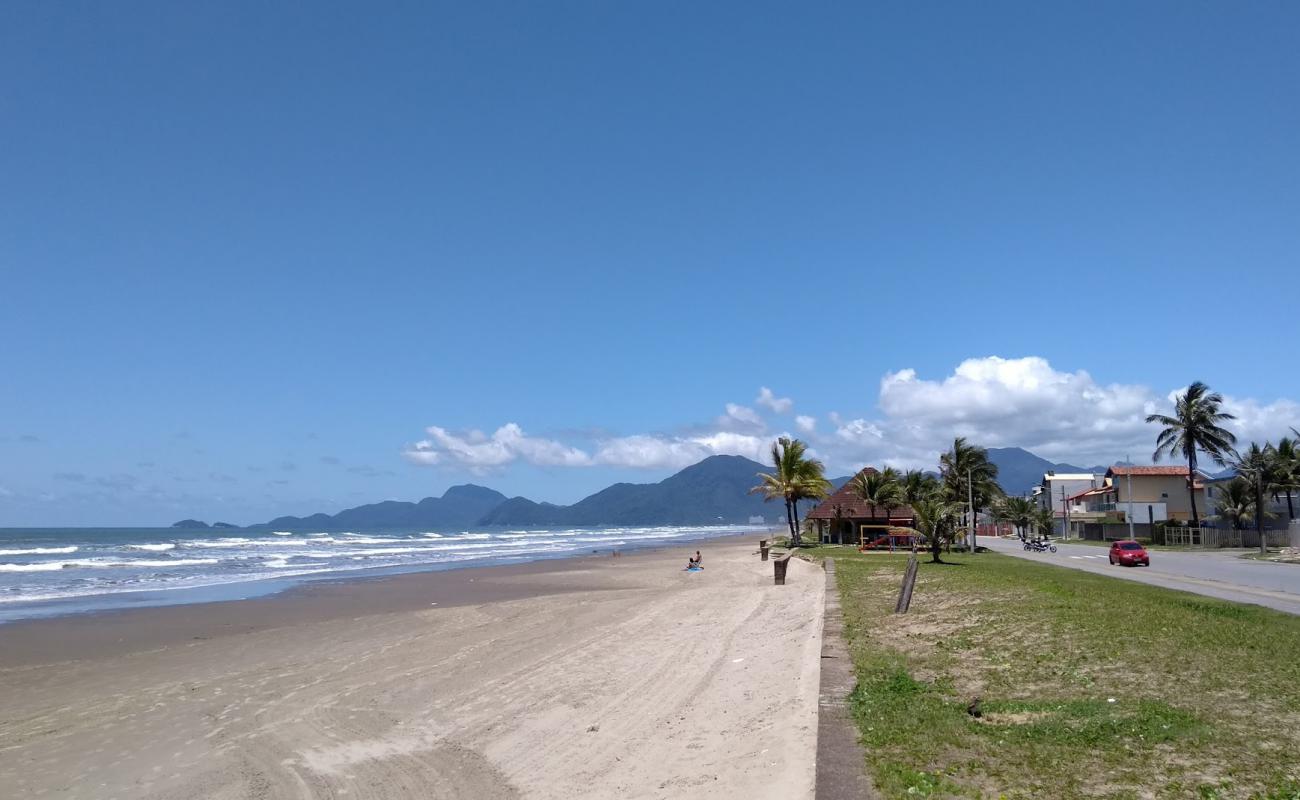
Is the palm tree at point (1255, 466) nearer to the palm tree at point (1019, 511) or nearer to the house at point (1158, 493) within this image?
the house at point (1158, 493)

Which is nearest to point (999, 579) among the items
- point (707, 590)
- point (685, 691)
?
point (707, 590)

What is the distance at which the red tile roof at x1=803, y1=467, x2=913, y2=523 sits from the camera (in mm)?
53322

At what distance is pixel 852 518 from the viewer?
2133 inches

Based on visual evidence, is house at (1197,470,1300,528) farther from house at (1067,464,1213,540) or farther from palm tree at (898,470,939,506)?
palm tree at (898,470,939,506)

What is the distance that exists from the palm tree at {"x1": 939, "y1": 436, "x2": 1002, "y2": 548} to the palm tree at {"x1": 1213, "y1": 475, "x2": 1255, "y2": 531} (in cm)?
1581

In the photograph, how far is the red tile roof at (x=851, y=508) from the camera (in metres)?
53.3

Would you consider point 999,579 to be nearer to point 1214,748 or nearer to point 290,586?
point 1214,748

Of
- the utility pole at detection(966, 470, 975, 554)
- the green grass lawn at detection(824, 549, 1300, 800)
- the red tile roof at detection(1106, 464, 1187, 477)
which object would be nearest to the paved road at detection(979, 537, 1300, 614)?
the green grass lawn at detection(824, 549, 1300, 800)

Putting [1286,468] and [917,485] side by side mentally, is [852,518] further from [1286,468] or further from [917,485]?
[1286,468]

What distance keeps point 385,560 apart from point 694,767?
45.3 metres

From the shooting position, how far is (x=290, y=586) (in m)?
30.4

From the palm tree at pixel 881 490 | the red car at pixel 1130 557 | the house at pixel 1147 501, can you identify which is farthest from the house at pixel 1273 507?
the red car at pixel 1130 557

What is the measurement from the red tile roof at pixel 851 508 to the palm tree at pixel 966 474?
19.6ft

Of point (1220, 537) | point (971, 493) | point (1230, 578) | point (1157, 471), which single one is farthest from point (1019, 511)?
point (1230, 578)
